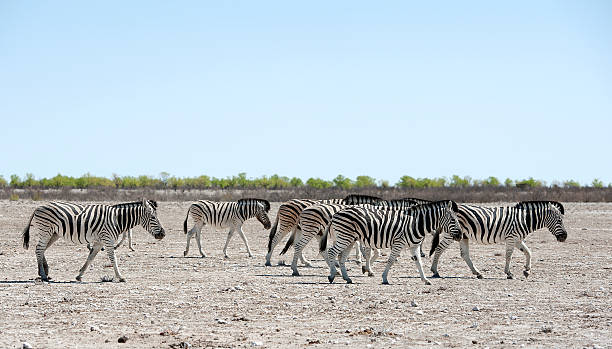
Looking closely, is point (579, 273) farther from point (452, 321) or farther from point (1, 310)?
point (1, 310)

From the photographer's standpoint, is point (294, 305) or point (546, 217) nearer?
point (294, 305)

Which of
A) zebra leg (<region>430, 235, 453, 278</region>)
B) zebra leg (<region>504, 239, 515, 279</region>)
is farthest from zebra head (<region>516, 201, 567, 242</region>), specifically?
zebra leg (<region>430, 235, 453, 278</region>)

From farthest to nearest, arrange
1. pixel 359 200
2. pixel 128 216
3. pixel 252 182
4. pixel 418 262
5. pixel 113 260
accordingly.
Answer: pixel 252 182, pixel 359 200, pixel 128 216, pixel 418 262, pixel 113 260

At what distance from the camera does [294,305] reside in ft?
41.8

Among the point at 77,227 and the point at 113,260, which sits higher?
the point at 77,227

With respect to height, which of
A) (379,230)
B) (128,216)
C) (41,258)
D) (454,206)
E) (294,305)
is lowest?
(294,305)

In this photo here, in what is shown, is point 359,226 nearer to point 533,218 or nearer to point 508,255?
point 508,255

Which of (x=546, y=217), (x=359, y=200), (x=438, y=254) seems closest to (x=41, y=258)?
(x=438, y=254)

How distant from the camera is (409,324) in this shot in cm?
1116

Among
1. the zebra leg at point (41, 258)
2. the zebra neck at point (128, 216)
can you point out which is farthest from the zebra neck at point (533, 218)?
the zebra leg at point (41, 258)

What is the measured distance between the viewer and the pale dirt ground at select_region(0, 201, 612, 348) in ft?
33.7

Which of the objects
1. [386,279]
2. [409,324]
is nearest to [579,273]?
[386,279]

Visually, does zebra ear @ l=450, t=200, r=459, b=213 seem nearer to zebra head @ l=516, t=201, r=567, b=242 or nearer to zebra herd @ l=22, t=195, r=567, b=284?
zebra herd @ l=22, t=195, r=567, b=284

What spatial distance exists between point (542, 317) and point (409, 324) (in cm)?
204
